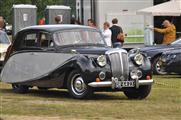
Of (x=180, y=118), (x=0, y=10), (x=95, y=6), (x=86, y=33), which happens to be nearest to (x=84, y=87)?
(x=86, y=33)

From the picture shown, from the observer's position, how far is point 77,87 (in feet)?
46.1

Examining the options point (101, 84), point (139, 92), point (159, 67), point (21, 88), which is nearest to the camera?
point (101, 84)

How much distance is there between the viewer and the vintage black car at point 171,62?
20141mm

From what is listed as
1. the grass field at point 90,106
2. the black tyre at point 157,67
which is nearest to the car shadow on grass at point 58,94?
the grass field at point 90,106

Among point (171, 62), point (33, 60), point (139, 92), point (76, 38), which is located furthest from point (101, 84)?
point (171, 62)

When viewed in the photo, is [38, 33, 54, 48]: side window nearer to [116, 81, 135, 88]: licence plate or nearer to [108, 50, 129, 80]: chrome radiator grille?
[108, 50, 129, 80]: chrome radiator grille

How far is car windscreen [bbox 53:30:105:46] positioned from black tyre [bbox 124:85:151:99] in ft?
4.44

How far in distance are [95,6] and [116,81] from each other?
1597 cm

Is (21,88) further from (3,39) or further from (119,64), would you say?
(3,39)

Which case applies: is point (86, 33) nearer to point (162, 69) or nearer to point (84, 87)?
point (84, 87)

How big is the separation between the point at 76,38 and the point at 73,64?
1.18m

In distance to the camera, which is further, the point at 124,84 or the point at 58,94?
the point at 58,94

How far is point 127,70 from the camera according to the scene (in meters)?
13.9

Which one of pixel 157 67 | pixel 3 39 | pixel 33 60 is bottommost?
pixel 157 67
